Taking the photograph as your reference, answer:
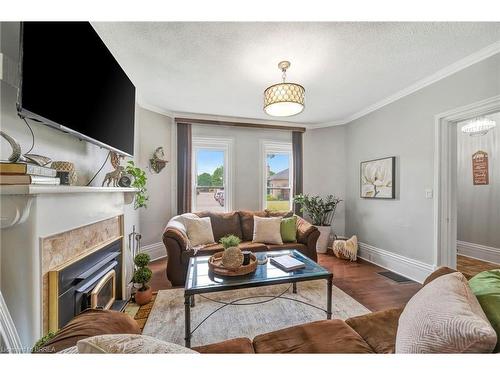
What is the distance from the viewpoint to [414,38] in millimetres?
1889

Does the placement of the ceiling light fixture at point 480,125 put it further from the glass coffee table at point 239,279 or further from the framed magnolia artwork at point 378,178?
the glass coffee table at point 239,279

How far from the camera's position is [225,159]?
13.6 ft

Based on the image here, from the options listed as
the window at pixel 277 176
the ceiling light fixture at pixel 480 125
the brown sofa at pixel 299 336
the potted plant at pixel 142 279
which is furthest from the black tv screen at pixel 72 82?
the ceiling light fixture at pixel 480 125

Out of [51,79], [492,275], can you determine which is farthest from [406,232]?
[51,79]

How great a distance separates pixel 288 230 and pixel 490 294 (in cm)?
241

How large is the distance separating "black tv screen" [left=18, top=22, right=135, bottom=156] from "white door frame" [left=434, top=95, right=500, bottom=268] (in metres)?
3.47

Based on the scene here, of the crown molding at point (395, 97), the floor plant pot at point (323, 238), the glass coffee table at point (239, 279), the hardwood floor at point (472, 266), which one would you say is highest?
the crown molding at point (395, 97)

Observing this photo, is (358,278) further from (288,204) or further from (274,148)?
(274,148)

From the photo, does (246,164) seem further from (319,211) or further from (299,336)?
(299,336)

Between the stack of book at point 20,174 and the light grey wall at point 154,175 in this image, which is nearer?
the stack of book at point 20,174

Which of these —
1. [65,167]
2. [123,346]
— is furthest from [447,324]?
[65,167]

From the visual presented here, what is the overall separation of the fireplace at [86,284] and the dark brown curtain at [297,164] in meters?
3.15

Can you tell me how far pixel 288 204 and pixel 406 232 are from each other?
6.67 feet

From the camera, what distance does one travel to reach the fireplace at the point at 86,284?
1176mm
